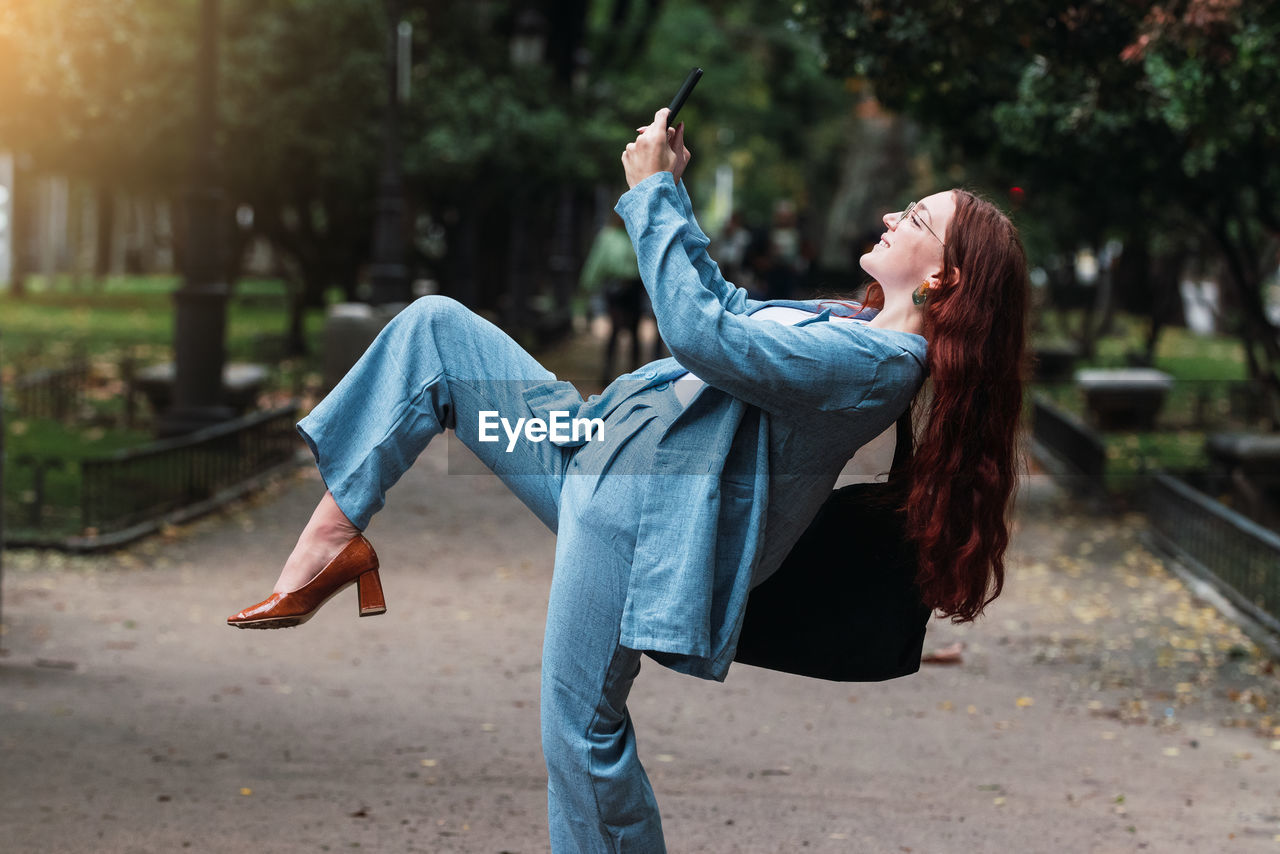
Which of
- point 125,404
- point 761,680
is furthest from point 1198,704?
point 125,404

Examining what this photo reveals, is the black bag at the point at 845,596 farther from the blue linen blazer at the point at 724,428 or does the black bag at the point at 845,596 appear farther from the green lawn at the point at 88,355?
the green lawn at the point at 88,355

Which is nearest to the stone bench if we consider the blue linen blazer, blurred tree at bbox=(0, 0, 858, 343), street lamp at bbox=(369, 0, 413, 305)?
blurred tree at bbox=(0, 0, 858, 343)

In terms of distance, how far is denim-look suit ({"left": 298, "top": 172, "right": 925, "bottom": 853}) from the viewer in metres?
2.71

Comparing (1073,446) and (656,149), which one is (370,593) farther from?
(1073,446)

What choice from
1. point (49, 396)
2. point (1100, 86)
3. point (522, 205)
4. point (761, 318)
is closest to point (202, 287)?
point (49, 396)

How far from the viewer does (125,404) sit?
15141mm

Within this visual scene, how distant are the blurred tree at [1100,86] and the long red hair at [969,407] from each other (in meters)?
3.51

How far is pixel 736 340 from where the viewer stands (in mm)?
2631

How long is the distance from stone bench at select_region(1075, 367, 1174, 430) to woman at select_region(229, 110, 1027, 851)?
1425cm

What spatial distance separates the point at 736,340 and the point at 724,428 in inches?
8.7

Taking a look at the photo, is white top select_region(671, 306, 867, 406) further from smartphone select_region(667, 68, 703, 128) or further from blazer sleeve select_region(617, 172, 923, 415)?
smartphone select_region(667, 68, 703, 128)

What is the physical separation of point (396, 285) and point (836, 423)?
14.7 metres

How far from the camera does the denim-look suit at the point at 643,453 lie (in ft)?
8.88

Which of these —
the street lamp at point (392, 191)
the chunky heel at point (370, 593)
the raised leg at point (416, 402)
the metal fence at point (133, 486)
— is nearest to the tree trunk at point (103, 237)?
the street lamp at point (392, 191)
